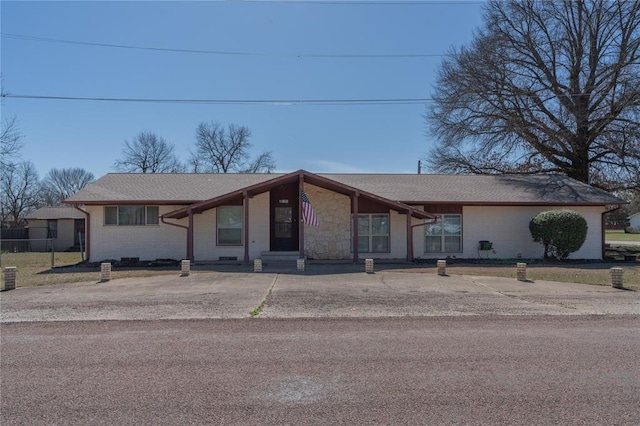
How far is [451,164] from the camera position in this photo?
31.8 meters

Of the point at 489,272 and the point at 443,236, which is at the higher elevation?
the point at 443,236

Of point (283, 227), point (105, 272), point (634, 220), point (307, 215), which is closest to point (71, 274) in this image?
point (105, 272)

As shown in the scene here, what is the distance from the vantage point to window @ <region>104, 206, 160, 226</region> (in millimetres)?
18594

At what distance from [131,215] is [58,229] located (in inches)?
761

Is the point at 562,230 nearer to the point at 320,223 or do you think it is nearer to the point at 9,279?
the point at 320,223

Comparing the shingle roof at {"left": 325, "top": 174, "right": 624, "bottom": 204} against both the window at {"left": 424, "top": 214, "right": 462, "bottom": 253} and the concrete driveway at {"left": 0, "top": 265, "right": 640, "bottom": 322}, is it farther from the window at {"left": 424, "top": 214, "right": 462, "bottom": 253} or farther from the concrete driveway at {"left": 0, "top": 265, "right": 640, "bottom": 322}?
the concrete driveway at {"left": 0, "top": 265, "right": 640, "bottom": 322}

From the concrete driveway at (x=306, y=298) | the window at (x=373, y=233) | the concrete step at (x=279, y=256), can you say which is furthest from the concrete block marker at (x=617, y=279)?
the concrete step at (x=279, y=256)

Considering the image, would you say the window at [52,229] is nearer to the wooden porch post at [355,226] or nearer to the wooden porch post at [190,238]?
the wooden porch post at [190,238]

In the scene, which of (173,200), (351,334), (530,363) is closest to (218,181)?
(173,200)

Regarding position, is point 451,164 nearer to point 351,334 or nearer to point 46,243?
point 351,334

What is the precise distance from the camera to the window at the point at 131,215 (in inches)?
732

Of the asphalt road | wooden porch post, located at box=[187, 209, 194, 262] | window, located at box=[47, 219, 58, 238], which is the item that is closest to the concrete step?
wooden porch post, located at box=[187, 209, 194, 262]

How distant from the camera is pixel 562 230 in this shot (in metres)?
17.7

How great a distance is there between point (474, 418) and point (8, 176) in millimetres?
68406
